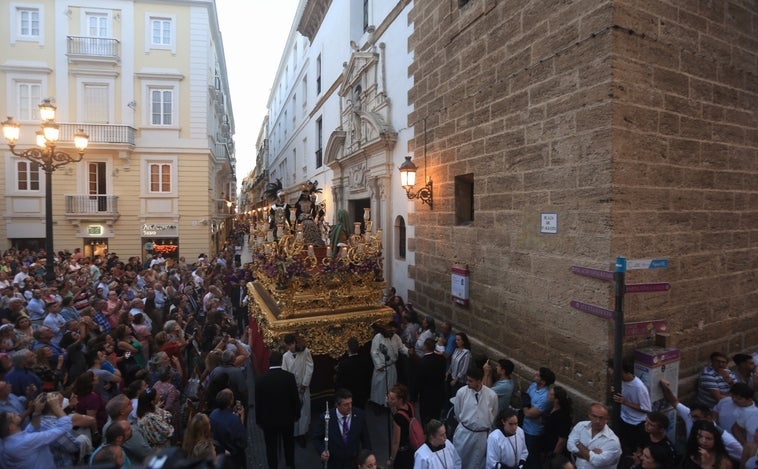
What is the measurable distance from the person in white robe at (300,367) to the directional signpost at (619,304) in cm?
329

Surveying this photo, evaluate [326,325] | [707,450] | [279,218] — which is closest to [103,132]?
[279,218]

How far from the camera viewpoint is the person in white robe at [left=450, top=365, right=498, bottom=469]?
14.0 ft

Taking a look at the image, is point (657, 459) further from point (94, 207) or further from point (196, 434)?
point (94, 207)

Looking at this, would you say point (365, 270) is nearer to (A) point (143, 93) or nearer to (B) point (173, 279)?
(B) point (173, 279)

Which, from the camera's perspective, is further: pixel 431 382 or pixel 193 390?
pixel 431 382

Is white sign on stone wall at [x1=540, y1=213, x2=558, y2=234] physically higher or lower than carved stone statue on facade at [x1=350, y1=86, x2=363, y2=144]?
lower

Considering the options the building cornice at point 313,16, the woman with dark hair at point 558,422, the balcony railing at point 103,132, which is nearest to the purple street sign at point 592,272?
the woman with dark hair at point 558,422

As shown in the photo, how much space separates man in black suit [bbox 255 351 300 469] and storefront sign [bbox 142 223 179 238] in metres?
16.5

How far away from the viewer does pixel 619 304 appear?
4.02 m

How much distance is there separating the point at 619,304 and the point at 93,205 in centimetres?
2024

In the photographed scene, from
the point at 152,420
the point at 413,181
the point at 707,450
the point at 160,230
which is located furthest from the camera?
the point at 160,230

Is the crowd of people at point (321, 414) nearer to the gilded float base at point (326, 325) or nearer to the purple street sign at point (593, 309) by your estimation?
the gilded float base at point (326, 325)

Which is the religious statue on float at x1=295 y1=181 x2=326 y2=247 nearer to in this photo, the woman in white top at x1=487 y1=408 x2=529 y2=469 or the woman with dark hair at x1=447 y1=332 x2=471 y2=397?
the woman with dark hair at x1=447 y1=332 x2=471 y2=397

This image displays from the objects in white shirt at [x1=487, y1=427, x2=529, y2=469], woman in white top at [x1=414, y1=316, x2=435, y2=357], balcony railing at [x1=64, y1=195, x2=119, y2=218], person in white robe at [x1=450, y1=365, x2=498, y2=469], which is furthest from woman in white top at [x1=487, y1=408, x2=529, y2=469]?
balcony railing at [x1=64, y1=195, x2=119, y2=218]
